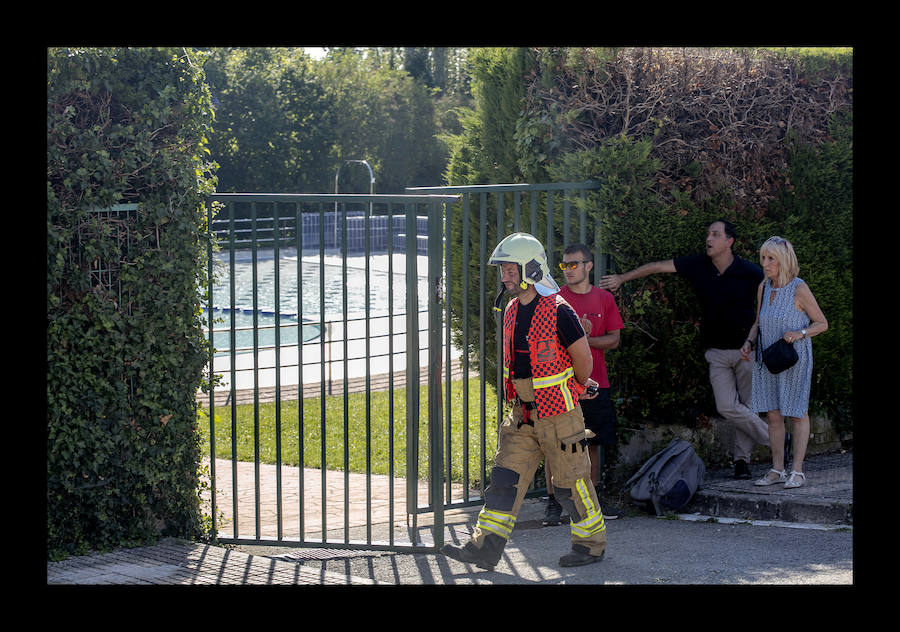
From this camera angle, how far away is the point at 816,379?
30.3 feet

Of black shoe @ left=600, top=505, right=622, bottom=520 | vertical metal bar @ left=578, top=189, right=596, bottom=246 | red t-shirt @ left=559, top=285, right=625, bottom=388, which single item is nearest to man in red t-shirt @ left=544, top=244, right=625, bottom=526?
red t-shirt @ left=559, top=285, right=625, bottom=388

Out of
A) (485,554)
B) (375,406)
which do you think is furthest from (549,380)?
(375,406)

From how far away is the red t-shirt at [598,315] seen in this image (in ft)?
24.5

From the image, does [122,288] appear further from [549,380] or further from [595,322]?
[595,322]

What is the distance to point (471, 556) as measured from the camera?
20.8 ft

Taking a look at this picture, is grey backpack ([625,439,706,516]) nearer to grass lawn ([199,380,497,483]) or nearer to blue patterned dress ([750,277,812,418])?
blue patterned dress ([750,277,812,418])

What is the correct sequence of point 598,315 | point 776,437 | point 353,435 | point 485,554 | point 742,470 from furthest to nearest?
point 353,435 → point 742,470 → point 776,437 → point 598,315 → point 485,554

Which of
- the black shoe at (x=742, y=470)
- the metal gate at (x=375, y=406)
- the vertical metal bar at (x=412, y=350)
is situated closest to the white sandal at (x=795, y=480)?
the black shoe at (x=742, y=470)

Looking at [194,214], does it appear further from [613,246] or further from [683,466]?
[683,466]

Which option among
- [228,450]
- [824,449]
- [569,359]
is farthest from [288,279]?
[569,359]

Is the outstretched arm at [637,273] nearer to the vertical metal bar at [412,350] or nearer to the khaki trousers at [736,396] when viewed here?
the khaki trousers at [736,396]

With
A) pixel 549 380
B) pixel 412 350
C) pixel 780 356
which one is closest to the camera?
pixel 549 380

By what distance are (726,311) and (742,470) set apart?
123 centimetres

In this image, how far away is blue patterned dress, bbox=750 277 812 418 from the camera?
7.71 m
